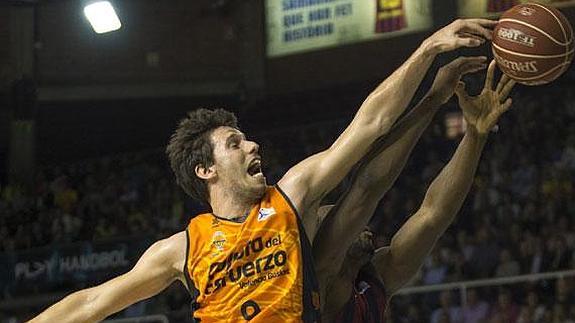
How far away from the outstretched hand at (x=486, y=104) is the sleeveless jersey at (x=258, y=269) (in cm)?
101

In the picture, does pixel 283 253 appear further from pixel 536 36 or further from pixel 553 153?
pixel 553 153

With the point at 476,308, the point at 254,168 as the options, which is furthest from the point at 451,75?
the point at 476,308

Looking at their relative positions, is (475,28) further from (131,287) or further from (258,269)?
(131,287)

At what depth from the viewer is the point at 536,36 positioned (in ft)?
15.6

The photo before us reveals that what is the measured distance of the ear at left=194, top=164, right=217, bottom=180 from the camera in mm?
4754

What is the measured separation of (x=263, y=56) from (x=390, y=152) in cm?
1389

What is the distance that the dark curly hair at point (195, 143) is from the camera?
4.79 metres

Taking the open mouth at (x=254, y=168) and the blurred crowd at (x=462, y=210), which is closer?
the open mouth at (x=254, y=168)

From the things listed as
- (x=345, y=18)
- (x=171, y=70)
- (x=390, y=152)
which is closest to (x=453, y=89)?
(x=390, y=152)

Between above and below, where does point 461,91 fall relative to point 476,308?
above

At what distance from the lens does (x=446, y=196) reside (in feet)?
16.8

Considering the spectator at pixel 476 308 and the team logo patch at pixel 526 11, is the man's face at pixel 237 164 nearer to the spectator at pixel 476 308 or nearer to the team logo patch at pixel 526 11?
the team logo patch at pixel 526 11

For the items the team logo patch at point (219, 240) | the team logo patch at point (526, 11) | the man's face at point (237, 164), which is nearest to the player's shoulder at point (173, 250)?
the team logo patch at point (219, 240)

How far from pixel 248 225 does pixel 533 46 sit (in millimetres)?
1424
